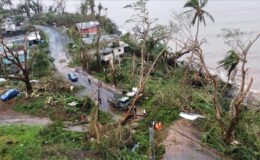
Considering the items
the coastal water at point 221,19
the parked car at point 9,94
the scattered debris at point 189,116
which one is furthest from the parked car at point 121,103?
the coastal water at point 221,19

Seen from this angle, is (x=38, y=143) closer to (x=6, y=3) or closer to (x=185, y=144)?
(x=185, y=144)

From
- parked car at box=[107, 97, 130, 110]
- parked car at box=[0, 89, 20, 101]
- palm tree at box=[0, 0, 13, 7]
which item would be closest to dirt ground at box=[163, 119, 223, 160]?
parked car at box=[107, 97, 130, 110]

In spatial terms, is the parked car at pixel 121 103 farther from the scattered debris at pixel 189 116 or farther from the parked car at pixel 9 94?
the parked car at pixel 9 94

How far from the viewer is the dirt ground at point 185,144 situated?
2089cm

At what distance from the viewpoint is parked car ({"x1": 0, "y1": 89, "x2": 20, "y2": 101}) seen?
29453 mm

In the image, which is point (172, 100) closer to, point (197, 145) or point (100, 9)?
point (197, 145)

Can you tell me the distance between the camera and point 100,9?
72.6 meters

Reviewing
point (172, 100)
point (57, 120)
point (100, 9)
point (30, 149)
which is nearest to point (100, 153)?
point (30, 149)

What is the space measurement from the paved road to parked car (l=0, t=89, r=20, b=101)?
585 cm

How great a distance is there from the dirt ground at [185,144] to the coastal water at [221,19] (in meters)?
19.8

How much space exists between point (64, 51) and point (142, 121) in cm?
2793

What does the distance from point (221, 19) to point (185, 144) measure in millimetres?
54432

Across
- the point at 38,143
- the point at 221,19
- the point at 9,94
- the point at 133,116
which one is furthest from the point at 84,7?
the point at 38,143

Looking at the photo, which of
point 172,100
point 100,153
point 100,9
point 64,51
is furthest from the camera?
point 100,9
